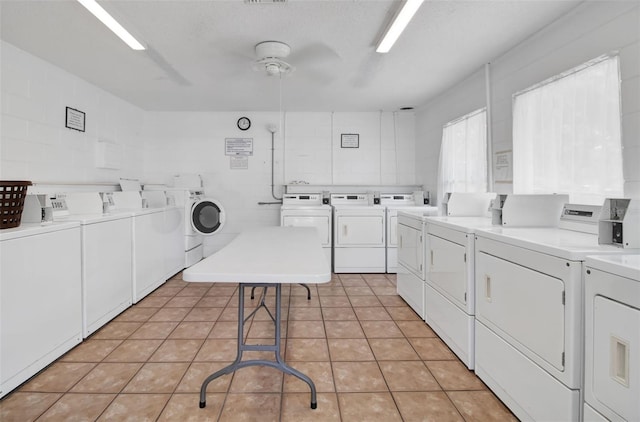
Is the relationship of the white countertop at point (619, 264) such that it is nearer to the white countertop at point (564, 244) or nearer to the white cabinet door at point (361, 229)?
the white countertop at point (564, 244)

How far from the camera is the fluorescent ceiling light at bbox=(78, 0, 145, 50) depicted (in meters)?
2.16

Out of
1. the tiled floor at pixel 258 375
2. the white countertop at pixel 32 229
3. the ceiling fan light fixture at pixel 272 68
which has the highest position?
the ceiling fan light fixture at pixel 272 68

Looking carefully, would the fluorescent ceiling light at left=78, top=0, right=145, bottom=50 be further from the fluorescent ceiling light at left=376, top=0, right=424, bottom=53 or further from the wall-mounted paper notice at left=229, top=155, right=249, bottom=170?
the wall-mounted paper notice at left=229, top=155, right=249, bottom=170

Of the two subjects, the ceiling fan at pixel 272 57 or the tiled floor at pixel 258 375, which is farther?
the ceiling fan at pixel 272 57

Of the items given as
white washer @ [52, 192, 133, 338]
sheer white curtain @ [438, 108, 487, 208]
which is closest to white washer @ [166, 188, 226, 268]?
white washer @ [52, 192, 133, 338]

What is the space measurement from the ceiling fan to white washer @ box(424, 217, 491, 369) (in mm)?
1993

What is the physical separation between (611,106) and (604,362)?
176 cm

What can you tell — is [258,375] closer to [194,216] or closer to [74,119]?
[194,216]

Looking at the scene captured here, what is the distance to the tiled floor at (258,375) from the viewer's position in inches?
66.9

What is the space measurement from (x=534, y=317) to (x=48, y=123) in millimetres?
4474

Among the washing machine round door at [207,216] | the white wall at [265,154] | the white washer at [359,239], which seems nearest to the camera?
the white washer at [359,239]

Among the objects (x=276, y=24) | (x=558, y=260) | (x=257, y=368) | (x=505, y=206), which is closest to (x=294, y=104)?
(x=276, y=24)

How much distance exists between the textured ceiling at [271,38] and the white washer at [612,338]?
2.06 meters

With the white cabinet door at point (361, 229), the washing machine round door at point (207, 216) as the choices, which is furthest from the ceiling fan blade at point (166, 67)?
the white cabinet door at point (361, 229)
